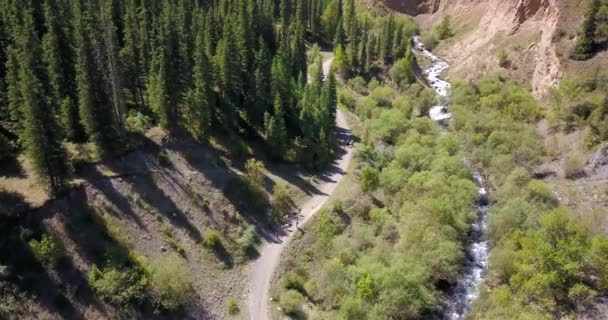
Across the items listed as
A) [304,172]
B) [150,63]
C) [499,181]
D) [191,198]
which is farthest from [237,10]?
[499,181]

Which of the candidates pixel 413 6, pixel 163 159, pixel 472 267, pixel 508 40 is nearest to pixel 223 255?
pixel 163 159

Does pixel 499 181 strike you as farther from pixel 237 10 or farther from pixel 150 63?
pixel 237 10

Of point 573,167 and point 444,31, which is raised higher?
point 444,31

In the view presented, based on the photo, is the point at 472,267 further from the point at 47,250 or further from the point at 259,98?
the point at 47,250

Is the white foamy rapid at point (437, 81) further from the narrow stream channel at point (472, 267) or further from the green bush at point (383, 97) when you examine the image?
the narrow stream channel at point (472, 267)

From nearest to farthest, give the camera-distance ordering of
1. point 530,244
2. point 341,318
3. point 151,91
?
point 341,318
point 530,244
point 151,91

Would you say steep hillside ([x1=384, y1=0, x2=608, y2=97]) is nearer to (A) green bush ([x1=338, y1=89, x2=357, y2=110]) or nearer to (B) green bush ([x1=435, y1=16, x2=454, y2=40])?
(B) green bush ([x1=435, y1=16, x2=454, y2=40])
